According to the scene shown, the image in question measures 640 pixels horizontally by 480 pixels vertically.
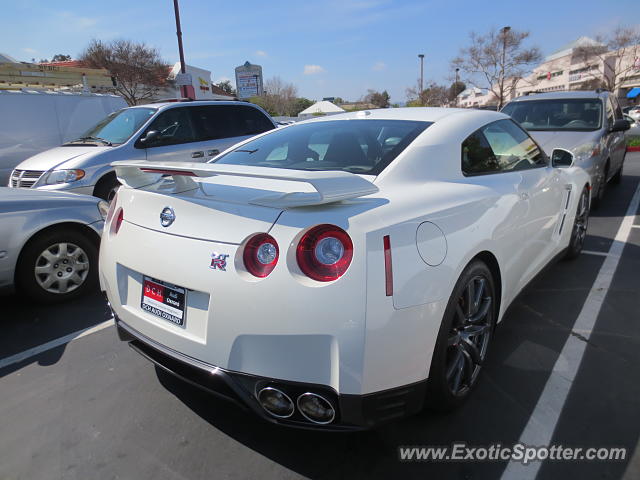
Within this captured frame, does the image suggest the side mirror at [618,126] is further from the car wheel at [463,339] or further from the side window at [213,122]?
the side window at [213,122]

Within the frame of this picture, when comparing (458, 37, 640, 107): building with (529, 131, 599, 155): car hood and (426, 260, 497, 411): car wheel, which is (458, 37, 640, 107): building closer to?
(529, 131, 599, 155): car hood

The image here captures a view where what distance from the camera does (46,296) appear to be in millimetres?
3727

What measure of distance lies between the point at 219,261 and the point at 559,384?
6.90 ft

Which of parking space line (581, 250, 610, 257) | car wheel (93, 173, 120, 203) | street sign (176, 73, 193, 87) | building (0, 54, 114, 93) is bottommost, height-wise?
parking space line (581, 250, 610, 257)

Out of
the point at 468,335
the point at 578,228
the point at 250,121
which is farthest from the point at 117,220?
the point at 250,121

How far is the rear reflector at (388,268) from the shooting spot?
64.6 inches

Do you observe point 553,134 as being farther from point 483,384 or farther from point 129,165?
point 129,165

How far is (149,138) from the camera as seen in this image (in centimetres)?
654

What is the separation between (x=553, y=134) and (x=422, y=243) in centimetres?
584

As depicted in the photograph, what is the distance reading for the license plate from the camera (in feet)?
6.16

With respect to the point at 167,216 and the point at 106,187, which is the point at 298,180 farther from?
the point at 106,187

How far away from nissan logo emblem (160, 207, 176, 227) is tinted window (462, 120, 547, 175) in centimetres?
163

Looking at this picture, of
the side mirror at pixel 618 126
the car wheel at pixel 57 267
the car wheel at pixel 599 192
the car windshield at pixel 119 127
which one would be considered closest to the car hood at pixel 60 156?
the car windshield at pixel 119 127

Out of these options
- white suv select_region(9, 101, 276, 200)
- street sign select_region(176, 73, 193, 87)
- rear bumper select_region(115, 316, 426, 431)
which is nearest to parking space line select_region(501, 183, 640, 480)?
rear bumper select_region(115, 316, 426, 431)
